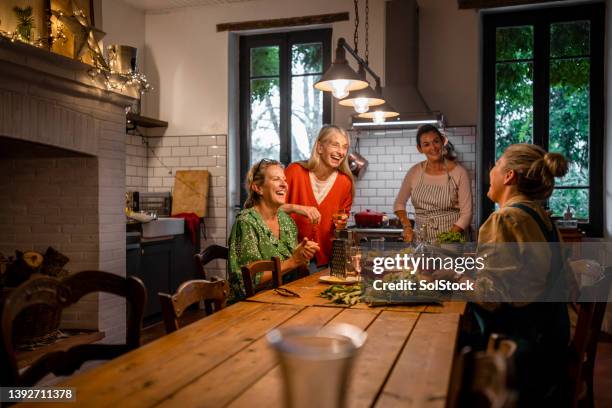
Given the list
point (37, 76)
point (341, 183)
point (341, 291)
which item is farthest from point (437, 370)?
point (37, 76)

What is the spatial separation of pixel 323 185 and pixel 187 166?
2.94 m

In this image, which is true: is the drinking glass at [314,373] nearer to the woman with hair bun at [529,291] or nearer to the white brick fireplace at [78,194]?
the woman with hair bun at [529,291]

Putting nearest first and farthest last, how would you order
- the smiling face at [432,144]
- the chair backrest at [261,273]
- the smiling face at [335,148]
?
the chair backrest at [261,273], the smiling face at [335,148], the smiling face at [432,144]

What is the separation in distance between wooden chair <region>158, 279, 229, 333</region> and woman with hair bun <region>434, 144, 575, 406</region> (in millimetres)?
967

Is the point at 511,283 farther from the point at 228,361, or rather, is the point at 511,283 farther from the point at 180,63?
the point at 180,63

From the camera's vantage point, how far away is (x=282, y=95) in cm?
616

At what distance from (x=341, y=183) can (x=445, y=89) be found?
2.38 metres

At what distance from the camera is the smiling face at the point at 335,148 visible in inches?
136

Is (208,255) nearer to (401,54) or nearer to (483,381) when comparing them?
(483,381)

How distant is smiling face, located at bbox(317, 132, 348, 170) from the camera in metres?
3.46

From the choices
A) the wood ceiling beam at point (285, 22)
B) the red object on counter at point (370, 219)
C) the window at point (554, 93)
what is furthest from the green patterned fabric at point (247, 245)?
the wood ceiling beam at point (285, 22)

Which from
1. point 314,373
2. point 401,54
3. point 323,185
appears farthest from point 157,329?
point 314,373

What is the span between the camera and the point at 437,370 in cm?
135

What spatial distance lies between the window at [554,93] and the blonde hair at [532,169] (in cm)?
338
